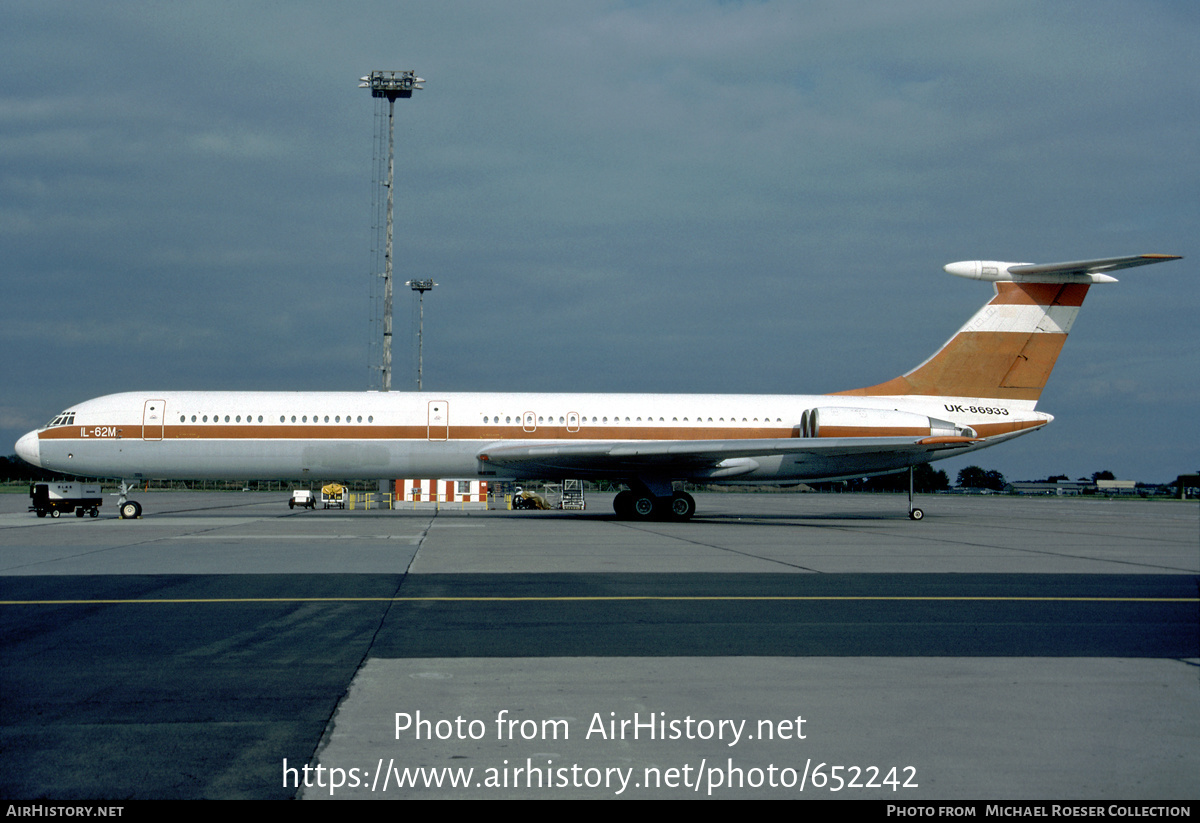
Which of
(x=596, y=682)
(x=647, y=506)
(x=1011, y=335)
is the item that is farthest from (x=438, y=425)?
(x=596, y=682)

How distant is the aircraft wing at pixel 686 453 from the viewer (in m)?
24.5

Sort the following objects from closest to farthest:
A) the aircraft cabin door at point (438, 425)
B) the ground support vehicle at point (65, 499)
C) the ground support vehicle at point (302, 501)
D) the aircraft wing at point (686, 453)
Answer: the aircraft wing at point (686, 453), the aircraft cabin door at point (438, 425), the ground support vehicle at point (65, 499), the ground support vehicle at point (302, 501)

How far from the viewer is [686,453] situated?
24.4 meters

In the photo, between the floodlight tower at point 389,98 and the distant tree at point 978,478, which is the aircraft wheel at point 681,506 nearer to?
the floodlight tower at point 389,98

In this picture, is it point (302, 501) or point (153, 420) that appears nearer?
point (153, 420)

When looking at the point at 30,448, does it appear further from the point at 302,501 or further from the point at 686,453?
the point at 686,453

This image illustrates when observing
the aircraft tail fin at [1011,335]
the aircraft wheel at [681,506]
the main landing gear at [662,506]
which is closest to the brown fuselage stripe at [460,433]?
the main landing gear at [662,506]

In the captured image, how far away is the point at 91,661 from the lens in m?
6.71

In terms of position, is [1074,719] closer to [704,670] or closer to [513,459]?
[704,670]

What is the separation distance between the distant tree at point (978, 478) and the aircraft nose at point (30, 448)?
9656 centimetres

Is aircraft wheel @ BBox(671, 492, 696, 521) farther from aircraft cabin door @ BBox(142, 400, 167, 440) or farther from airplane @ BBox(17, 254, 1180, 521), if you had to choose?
aircraft cabin door @ BBox(142, 400, 167, 440)

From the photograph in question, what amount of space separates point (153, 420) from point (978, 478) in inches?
4038

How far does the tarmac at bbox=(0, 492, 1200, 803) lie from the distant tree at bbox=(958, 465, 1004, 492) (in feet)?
322

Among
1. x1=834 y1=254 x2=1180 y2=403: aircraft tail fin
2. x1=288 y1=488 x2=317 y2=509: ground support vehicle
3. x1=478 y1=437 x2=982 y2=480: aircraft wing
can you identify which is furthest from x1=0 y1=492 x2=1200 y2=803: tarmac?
x1=288 y1=488 x2=317 y2=509: ground support vehicle
